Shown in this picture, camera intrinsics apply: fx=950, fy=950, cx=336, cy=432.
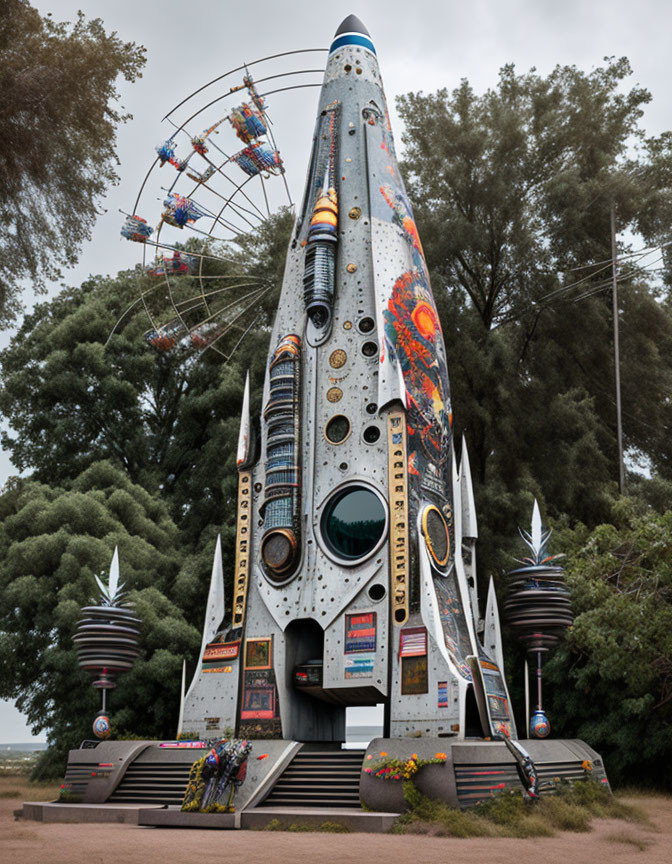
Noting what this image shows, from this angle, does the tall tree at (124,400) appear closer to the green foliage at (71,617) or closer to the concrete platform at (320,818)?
the green foliage at (71,617)

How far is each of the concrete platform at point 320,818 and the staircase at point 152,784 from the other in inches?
81.1

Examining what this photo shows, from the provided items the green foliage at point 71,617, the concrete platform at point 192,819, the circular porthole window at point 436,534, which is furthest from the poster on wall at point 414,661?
the green foliage at point 71,617

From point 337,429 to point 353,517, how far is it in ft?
5.48

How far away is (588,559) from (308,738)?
7.33m

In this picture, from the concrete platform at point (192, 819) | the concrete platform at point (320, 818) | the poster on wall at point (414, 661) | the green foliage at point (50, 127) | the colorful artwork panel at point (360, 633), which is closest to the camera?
the green foliage at point (50, 127)

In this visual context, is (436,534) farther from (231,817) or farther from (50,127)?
(50,127)

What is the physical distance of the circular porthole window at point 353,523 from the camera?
52.1 feet

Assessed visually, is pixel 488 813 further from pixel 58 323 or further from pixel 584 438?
pixel 58 323

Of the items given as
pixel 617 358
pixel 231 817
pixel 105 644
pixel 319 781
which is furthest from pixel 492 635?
pixel 617 358

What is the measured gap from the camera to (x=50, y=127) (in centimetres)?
892

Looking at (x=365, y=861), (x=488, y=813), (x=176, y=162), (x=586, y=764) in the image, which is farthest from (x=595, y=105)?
(x=365, y=861)

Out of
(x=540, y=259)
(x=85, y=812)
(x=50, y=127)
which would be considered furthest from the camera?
(x=540, y=259)

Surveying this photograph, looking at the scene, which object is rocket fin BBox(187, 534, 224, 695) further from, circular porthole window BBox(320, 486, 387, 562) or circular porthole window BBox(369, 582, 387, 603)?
circular porthole window BBox(369, 582, 387, 603)

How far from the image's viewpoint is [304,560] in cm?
1634
